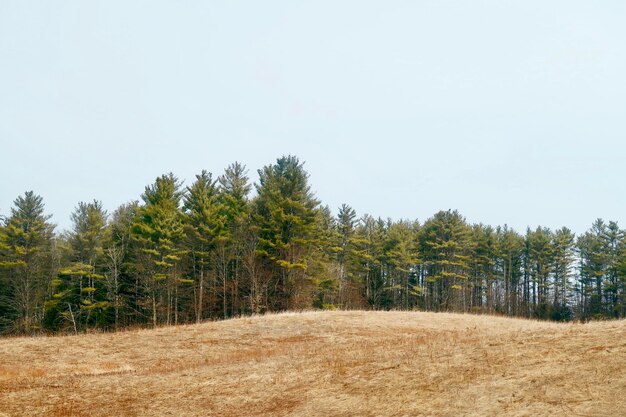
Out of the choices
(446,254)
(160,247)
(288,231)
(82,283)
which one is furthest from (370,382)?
(446,254)

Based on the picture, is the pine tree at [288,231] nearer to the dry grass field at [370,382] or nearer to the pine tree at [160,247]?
the pine tree at [160,247]

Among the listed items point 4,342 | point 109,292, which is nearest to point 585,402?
point 4,342

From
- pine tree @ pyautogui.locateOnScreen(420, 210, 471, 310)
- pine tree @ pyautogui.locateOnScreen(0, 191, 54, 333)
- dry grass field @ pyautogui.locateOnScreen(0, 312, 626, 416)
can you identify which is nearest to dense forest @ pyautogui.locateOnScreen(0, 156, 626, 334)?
pine tree @ pyautogui.locateOnScreen(0, 191, 54, 333)

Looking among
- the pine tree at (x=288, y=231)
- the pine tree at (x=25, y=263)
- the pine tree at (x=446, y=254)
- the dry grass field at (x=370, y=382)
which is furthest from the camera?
the pine tree at (x=446, y=254)

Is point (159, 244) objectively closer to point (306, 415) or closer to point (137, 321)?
point (137, 321)

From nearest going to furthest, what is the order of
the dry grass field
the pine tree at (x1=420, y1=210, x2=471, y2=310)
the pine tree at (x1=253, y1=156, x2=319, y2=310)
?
the dry grass field, the pine tree at (x1=253, y1=156, x2=319, y2=310), the pine tree at (x1=420, y1=210, x2=471, y2=310)

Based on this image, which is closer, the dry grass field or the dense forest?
the dry grass field

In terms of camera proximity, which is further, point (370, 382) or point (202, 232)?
point (202, 232)

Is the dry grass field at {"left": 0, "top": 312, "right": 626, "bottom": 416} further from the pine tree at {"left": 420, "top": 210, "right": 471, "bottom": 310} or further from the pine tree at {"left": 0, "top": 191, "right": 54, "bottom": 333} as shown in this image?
the pine tree at {"left": 420, "top": 210, "right": 471, "bottom": 310}

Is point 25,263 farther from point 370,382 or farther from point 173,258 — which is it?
point 370,382

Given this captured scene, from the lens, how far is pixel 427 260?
239 feet

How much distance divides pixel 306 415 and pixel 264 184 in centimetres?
4172

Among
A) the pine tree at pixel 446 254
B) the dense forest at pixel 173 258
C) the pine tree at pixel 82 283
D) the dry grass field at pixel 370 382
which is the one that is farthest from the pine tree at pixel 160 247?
the pine tree at pixel 446 254

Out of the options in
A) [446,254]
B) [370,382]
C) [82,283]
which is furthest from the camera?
[446,254]
